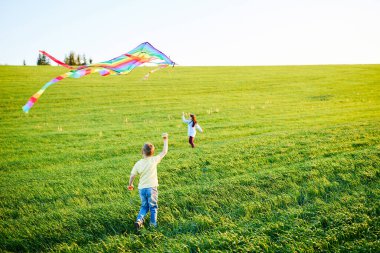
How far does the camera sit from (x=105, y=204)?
6.55 meters

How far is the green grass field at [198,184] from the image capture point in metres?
4.95

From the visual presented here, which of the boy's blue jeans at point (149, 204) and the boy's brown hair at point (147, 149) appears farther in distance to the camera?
the boy's brown hair at point (147, 149)

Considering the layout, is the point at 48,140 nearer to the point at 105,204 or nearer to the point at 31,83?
the point at 105,204

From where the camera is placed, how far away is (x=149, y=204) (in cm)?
567

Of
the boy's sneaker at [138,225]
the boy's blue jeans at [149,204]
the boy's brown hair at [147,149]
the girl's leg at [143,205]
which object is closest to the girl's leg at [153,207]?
the boy's blue jeans at [149,204]

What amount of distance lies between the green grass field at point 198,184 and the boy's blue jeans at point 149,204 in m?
0.23

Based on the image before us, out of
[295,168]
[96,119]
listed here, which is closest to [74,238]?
[295,168]

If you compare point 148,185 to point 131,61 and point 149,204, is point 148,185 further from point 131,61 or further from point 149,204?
point 131,61

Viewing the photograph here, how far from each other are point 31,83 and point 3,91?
5.22 meters

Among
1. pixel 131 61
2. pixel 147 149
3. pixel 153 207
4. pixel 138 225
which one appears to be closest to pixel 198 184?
pixel 153 207

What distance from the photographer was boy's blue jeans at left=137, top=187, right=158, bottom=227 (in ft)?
18.3

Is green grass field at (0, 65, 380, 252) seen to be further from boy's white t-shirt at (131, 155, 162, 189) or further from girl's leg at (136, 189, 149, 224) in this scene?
boy's white t-shirt at (131, 155, 162, 189)

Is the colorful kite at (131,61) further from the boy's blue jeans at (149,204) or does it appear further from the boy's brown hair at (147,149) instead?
the boy's blue jeans at (149,204)

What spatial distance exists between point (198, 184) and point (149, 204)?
2234 millimetres
